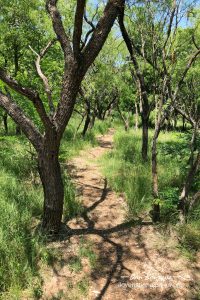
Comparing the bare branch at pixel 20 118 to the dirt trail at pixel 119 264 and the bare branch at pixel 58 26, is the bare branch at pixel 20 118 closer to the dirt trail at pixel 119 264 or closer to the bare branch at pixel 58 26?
the bare branch at pixel 58 26

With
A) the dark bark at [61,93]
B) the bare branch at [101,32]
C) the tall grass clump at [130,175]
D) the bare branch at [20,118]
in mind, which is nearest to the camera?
the dark bark at [61,93]

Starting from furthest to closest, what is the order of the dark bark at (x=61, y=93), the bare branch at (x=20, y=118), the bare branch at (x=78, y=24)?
the bare branch at (x=20, y=118)
the dark bark at (x=61, y=93)
the bare branch at (x=78, y=24)

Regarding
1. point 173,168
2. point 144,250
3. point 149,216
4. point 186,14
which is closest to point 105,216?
point 149,216

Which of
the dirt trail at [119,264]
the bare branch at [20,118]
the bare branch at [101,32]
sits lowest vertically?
the dirt trail at [119,264]

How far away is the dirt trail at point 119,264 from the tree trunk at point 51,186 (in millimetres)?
365

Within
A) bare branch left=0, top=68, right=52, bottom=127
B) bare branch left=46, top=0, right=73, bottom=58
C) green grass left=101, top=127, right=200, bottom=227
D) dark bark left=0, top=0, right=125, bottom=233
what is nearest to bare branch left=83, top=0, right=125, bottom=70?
dark bark left=0, top=0, right=125, bottom=233

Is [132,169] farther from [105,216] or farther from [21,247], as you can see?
[21,247]

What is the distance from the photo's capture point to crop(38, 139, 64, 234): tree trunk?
473 cm

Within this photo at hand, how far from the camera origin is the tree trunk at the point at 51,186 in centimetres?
473

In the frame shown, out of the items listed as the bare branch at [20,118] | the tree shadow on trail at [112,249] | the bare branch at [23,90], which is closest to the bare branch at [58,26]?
the bare branch at [23,90]

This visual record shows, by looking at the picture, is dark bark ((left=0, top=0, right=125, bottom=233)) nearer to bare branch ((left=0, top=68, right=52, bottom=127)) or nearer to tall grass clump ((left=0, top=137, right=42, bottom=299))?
bare branch ((left=0, top=68, right=52, bottom=127))

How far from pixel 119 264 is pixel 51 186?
5.25 ft

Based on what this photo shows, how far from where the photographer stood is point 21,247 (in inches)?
173

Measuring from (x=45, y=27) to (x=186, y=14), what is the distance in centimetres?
805
